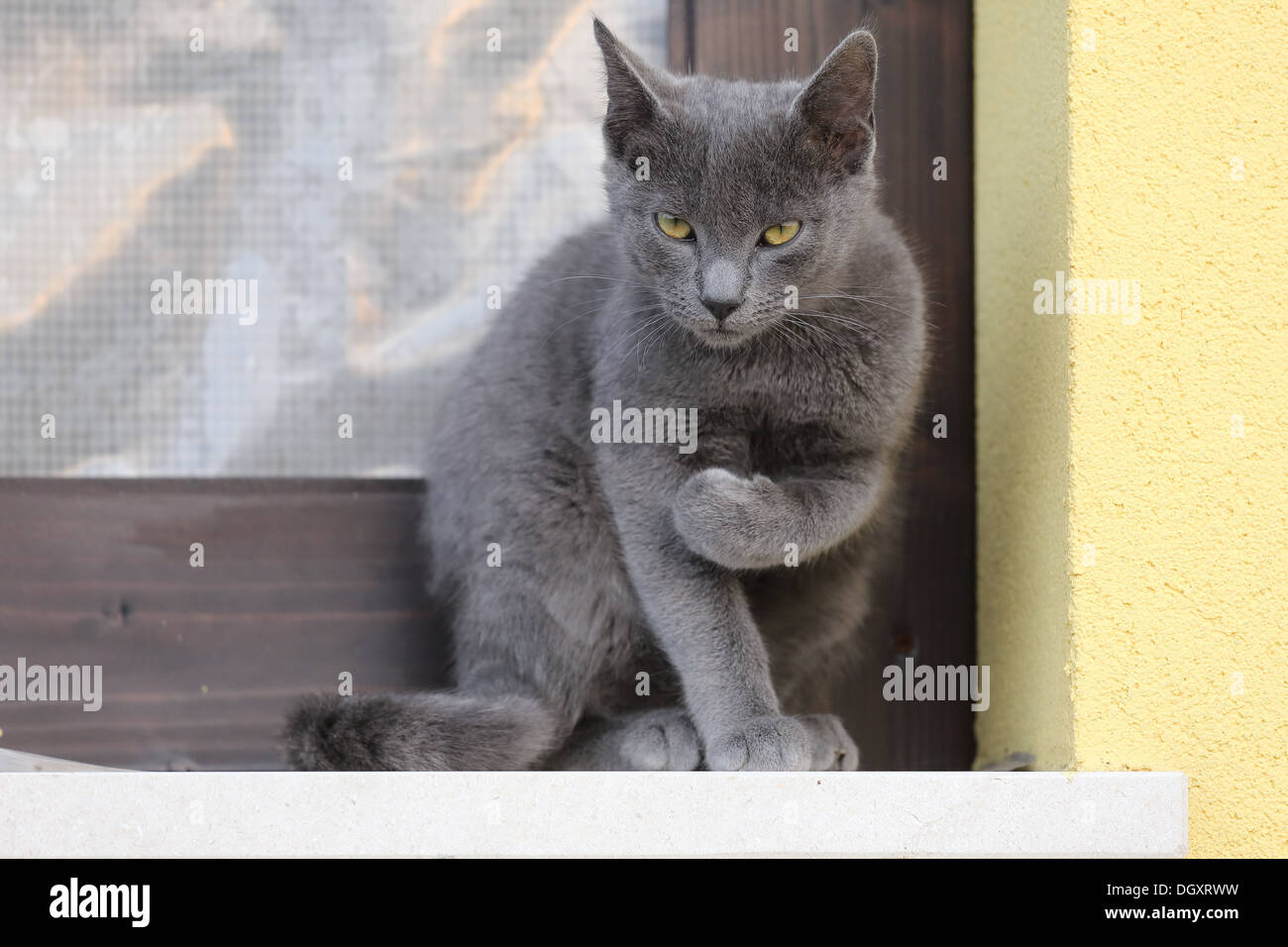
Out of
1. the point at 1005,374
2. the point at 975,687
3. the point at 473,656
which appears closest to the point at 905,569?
the point at 975,687

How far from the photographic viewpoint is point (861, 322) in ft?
3.97

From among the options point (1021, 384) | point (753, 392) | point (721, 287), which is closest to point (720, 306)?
point (721, 287)

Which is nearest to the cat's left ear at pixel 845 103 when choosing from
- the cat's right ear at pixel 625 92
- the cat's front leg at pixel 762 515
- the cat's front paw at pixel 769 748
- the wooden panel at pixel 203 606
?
the cat's right ear at pixel 625 92

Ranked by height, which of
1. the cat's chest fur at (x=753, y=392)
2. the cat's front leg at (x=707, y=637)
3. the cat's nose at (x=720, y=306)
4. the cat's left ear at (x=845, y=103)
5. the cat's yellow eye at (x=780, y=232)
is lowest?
the cat's front leg at (x=707, y=637)

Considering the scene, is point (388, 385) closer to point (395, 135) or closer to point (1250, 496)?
point (395, 135)

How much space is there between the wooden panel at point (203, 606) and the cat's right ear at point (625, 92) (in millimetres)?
520

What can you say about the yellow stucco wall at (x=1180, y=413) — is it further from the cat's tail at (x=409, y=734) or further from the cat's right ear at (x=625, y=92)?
the cat's tail at (x=409, y=734)

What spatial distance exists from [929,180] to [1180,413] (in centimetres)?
48

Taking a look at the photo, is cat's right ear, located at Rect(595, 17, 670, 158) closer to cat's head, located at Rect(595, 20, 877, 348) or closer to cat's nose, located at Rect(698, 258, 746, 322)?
cat's head, located at Rect(595, 20, 877, 348)

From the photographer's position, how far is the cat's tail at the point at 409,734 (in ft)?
3.79

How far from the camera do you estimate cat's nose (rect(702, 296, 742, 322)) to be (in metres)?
1.09

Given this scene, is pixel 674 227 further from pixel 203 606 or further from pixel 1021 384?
pixel 203 606

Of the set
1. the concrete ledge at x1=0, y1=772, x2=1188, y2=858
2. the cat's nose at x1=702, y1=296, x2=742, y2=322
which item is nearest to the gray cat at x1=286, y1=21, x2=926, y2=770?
the cat's nose at x1=702, y1=296, x2=742, y2=322

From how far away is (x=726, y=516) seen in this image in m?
1.13
